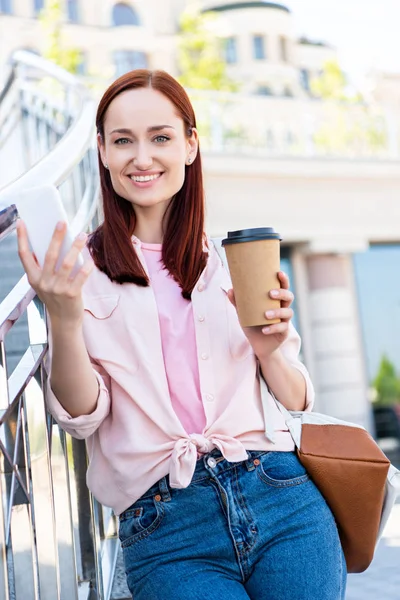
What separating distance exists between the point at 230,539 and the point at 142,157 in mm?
802

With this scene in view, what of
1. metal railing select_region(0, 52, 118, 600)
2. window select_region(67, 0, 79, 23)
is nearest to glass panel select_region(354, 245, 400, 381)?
metal railing select_region(0, 52, 118, 600)

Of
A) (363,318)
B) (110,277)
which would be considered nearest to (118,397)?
(110,277)

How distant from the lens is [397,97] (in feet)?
117

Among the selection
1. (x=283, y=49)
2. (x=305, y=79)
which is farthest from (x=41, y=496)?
(x=305, y=79)

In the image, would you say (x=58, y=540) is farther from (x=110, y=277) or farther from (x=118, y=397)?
(x=110, y=277)

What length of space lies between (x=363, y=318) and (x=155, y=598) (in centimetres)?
1182

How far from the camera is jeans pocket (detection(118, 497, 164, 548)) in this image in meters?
1.71

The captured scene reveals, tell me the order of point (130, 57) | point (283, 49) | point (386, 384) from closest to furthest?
point (386, 384), point (130, 57), point (283, 49)

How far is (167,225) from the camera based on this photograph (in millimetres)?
1996

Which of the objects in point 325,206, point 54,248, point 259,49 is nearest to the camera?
point 54,248

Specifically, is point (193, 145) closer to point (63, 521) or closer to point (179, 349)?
point (179, 349)

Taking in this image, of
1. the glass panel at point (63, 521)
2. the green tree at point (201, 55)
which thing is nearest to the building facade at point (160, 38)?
the green tree at point (201, 55)

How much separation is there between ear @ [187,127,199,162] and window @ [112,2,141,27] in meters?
35.6

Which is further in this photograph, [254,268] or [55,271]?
[254,268]
